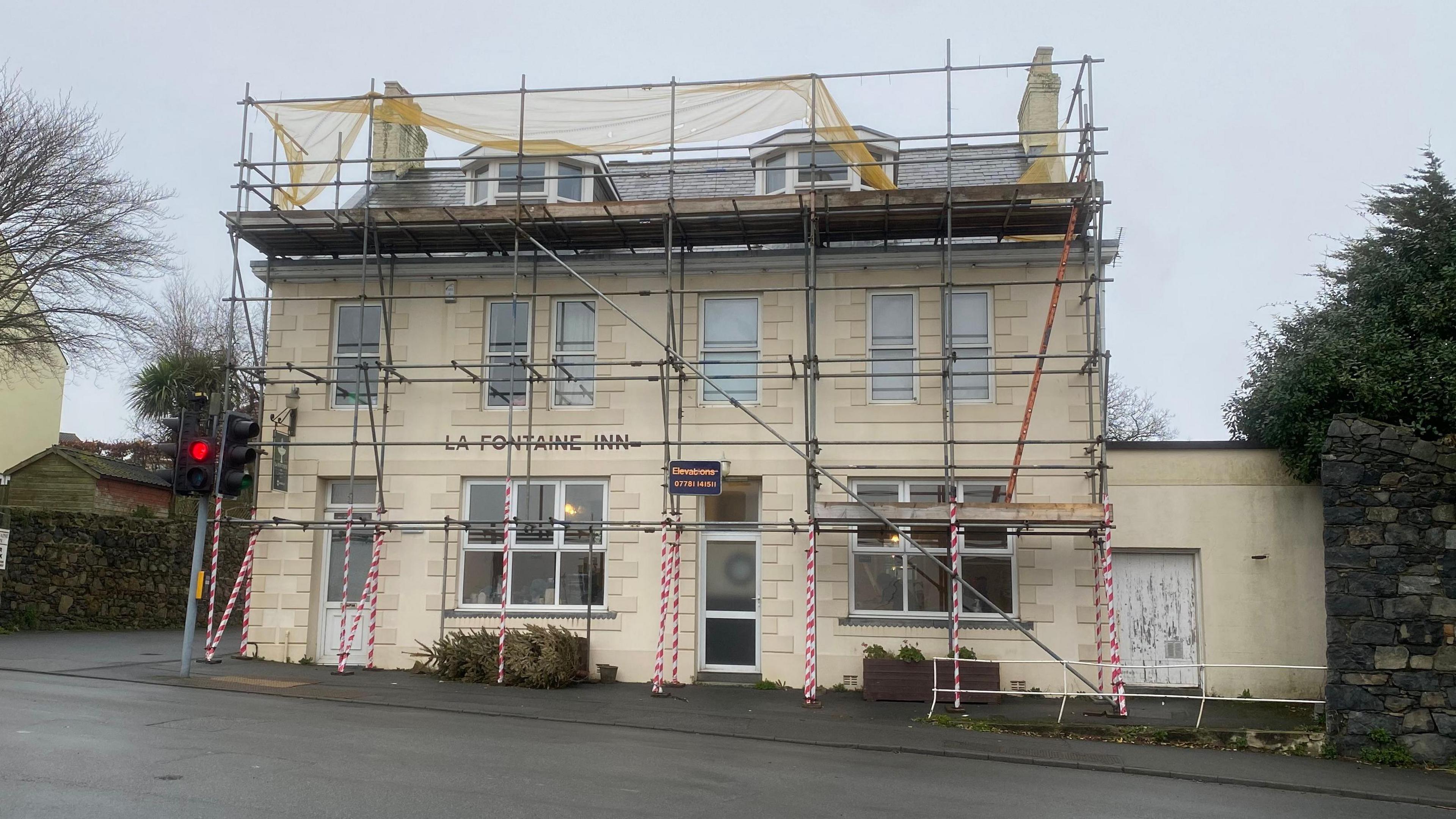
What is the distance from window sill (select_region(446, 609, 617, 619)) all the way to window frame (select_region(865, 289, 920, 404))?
4.89 meters

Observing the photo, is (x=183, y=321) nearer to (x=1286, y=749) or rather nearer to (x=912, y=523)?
(x=912, y=523)

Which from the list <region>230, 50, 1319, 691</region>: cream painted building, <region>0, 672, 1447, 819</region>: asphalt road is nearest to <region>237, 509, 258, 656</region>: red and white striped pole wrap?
<region>230, 50, 1319, 691</region>: cream painted building

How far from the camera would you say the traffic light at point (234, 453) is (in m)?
14.7

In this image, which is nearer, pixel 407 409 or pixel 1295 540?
pixel 1295 540

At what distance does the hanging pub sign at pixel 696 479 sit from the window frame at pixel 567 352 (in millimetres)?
2424

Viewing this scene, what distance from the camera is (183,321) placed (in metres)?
43.0

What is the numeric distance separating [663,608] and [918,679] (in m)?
3.25

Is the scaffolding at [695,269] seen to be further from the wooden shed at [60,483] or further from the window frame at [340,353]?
the wooden shed at [60,483]

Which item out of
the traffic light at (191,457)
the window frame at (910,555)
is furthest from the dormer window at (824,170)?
the traffic light at (191,457)

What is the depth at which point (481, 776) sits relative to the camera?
898 cm

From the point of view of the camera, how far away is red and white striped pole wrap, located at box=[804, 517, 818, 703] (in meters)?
14.2

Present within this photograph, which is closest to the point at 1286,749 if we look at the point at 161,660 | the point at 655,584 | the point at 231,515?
the point at 655,584

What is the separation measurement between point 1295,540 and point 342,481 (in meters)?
13.1

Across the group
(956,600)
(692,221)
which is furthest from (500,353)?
(956,600)
